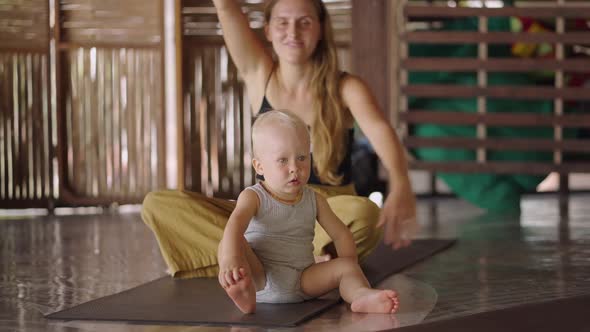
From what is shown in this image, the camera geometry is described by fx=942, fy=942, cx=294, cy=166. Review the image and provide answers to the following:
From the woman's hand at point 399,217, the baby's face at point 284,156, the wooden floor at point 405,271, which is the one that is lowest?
the wooden floor at point 405,271

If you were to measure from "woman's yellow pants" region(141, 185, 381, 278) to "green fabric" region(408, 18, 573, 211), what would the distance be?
2267mm

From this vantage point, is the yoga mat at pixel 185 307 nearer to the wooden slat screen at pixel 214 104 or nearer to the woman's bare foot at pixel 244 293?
the woman's bare foot at pixel 244 293

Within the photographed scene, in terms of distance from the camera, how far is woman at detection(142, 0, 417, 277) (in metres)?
2.78

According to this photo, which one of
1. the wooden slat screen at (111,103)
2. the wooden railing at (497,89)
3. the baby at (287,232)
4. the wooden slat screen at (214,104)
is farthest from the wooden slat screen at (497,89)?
the baby at (287,232)

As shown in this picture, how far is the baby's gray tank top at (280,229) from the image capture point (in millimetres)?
2355

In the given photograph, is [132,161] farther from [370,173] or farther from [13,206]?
[370,173]

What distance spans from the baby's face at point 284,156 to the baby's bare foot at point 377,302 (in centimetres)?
32

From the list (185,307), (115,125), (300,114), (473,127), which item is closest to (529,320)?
(185,307)

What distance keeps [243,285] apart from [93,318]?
0.38 m

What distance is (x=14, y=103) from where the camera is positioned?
501 cm

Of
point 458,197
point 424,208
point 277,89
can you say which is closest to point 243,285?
point 277,89

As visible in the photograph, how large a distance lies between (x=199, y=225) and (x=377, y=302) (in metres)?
0.75

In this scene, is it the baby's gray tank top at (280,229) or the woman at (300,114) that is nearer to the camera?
the baby's gray tank top at (280,229)

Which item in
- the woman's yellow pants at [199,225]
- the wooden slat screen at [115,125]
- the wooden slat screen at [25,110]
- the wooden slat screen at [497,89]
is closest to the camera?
the woman's yellow pants at [199,225]
